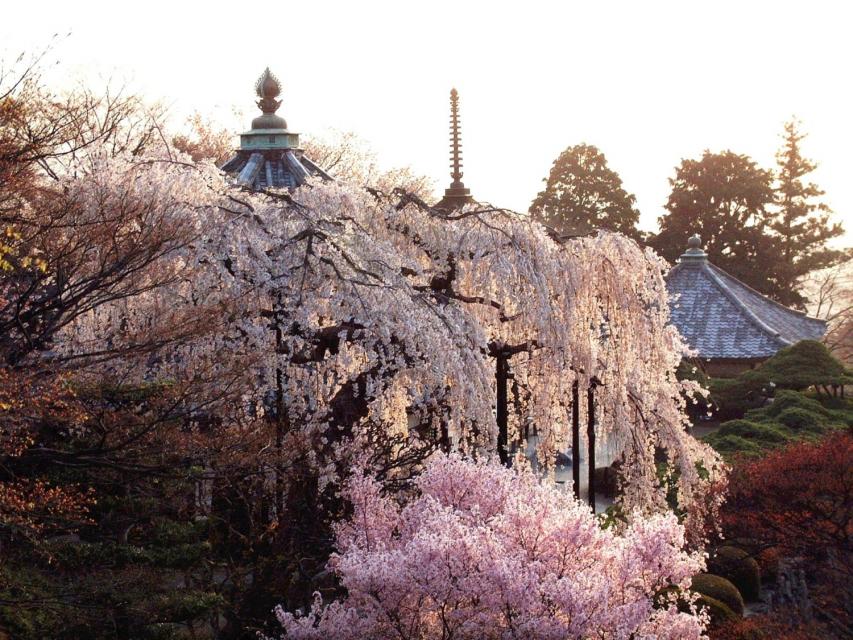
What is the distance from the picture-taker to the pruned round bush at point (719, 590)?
1322cm

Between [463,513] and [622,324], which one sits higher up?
[622,324]

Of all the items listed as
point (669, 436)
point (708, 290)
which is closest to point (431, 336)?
point (669, 436)

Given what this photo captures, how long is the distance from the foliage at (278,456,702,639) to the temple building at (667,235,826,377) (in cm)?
2080

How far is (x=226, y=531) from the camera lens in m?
12.0

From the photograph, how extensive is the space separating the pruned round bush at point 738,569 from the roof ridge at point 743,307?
1375 cm

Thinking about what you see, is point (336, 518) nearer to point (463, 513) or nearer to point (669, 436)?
point (463, 513)

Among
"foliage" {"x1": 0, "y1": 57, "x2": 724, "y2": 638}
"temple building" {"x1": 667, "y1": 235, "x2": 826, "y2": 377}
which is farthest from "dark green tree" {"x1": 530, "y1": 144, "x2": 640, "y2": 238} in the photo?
"foliage" {"x1": 0, "y1": 57, "x2": 724, "y2": 638}

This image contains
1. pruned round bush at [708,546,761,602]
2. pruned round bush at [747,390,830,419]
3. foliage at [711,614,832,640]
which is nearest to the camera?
foliage at [711,614,832,640]

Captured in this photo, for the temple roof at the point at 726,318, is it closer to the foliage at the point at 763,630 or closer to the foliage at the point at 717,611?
the foliage at the point at 763,630

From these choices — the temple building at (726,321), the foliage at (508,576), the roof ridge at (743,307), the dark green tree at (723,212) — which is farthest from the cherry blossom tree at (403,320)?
the dark green tree at (723,212)

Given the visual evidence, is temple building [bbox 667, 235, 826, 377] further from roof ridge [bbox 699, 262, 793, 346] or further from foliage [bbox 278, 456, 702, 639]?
foliage [bbox 278, 456, 702, 639]

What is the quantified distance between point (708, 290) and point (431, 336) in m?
21.6

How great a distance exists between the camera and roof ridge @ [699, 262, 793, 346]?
28.5m

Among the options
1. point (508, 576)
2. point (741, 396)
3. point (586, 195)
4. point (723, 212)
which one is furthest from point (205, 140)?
point (508, 576)
